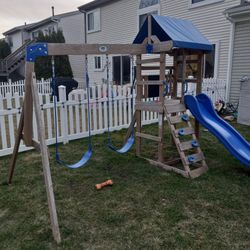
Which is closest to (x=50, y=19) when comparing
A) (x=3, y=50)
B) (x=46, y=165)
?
(x=3, y=50)

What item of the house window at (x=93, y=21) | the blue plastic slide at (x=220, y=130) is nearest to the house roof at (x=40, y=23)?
the house window at (x=93, y=21)

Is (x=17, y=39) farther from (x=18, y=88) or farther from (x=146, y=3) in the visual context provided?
(x=146, y=3)

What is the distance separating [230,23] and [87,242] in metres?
8.94

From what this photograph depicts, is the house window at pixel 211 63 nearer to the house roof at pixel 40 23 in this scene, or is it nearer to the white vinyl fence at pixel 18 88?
the white vinyl fence at pixel 18 88

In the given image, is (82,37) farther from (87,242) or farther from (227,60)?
(87,242)

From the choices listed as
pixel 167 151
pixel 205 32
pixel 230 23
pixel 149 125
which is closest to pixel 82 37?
pixel 205 32

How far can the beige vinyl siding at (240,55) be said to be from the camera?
27.7ft

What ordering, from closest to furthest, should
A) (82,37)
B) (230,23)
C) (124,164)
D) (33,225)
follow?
(33,225) → (124,164) → (230,23) → (82,37)

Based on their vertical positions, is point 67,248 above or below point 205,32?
below

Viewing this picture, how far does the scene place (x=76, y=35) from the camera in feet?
64.0

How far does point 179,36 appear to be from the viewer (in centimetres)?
394

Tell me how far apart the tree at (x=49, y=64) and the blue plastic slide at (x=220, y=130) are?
1617 centimetres

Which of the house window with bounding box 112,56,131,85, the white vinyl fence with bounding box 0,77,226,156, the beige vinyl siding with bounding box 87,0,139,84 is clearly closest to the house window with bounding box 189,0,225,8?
the white vinyl fence with bounding box 0,77,226,156

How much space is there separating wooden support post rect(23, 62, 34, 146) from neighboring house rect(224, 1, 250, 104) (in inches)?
289
